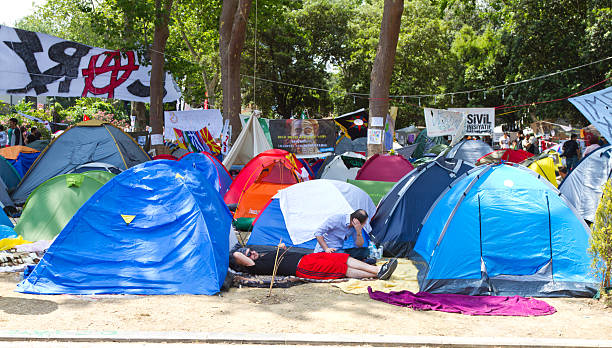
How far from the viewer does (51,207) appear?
350 inches

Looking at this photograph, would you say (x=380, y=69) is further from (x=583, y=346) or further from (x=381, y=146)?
(x=583, y=346)

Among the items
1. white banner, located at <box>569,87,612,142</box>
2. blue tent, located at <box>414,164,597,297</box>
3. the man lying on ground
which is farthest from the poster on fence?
blue tent, located at <box>414,164,597,297</box>

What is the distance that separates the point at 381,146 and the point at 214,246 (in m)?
6.98

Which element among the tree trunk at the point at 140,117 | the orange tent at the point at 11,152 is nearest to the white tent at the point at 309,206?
the orange tent at the point at 11,152

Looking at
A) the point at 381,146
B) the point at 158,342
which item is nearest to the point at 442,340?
the point at 158,342

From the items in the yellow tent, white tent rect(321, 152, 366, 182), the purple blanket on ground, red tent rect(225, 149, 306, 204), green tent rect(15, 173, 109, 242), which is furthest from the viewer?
white tent rect(321, 152, 366, 182)

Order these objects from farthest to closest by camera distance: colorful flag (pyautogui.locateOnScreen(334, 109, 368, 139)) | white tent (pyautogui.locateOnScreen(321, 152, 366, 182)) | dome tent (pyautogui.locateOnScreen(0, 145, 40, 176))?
colorful flag (pyautogui.locateOnScreen(334, 109, 368, 139)), dome tent (pyautogui.locateOnScreen(0, 145, 40, 176)), white tent (pyautogui.locateOnScreen(321, 152, 366, 182))

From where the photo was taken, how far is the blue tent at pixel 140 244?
6613 millimetres

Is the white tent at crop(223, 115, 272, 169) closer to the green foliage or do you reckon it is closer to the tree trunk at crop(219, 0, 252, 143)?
the tree trunk at crop(219, 0, 252, 143)

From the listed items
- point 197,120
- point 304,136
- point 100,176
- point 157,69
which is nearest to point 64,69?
point 157,69

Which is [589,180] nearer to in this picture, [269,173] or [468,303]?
[468,303]

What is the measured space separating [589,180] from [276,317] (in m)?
7.39

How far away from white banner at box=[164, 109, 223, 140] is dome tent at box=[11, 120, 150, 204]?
149 centimetres

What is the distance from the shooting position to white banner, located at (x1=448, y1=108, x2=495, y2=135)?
19953mm
